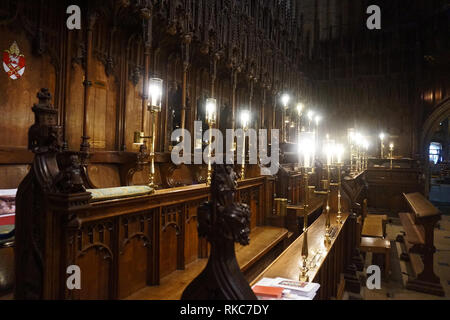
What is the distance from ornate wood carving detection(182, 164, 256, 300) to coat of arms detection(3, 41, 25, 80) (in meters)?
5.10

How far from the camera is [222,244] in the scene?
145cm

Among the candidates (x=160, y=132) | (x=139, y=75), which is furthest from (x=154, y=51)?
(x=160, y=132)

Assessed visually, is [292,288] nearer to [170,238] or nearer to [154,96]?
[170,238]

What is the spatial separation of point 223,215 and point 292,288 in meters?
0.97

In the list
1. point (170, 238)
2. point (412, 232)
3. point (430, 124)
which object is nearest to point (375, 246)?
point (412, 232)

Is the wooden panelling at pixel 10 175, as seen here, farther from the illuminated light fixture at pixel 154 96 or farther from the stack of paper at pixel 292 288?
the stack of paper at pixel 292 288

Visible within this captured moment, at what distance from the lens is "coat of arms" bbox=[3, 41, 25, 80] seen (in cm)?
498

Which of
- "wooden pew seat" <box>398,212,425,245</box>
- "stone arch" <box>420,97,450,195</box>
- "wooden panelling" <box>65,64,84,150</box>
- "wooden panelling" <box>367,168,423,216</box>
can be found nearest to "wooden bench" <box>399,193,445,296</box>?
"wooden pew seat" <box>398,212,425,245</box>

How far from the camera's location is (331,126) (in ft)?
53.8

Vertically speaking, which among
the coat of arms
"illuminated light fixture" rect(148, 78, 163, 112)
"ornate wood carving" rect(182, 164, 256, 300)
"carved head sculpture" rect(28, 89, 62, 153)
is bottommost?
"ornate wood carving" rect(182, 164, 256, 300)

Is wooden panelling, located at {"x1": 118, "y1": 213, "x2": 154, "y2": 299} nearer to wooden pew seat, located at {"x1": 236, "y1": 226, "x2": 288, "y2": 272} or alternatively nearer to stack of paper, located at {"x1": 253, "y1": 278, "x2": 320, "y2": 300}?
wooden pew seat, located at {"x1": 236, "y1": 226, "x2": 288, "y2": 272}

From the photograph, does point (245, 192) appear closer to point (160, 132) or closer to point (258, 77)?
point (160, 132)

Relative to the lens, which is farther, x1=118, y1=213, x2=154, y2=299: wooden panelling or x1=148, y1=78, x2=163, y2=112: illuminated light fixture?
x1=148, y1=78, x2=163, y2=112: illuminated light fixture

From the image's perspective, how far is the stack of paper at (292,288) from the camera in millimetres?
1979
